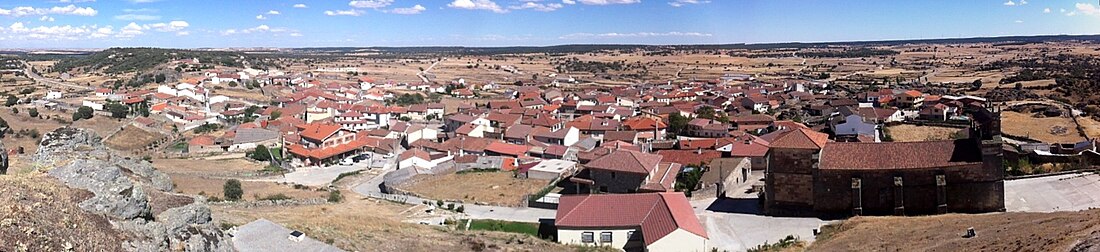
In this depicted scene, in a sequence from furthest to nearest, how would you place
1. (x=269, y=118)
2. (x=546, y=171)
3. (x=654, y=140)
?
(x=269, y=118) < (x=654, y=140) < (x=546, y=171)

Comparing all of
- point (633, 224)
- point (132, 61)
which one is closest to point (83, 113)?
point (633, 224)

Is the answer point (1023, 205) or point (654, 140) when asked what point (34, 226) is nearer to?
point (1023, 205)

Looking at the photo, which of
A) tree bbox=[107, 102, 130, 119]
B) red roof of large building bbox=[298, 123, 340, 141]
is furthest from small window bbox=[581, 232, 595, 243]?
tree bbox=[107, 102, 130, 119]

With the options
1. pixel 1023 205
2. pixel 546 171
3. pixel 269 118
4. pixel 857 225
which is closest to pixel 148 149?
pixel 269 118

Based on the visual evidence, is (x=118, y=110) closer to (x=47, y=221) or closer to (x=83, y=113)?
(x=83, y=113)

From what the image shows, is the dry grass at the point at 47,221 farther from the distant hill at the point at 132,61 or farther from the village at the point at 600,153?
the distant hill at the point at 132,61

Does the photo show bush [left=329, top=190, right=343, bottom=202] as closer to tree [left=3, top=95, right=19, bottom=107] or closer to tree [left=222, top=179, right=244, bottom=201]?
tree [left=222, top=179, right=244, bottom=201]
